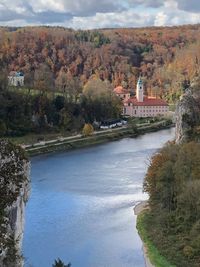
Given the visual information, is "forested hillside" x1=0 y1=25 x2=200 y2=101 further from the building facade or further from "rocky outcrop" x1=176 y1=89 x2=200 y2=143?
"rocky outcrop" x1=176 y1=89 x2=200 y2=143

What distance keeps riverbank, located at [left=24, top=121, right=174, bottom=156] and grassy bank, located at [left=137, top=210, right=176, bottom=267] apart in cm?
1519

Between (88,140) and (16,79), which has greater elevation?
(16,79)

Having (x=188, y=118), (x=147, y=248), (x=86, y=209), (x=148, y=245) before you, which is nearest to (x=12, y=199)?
(x=147, y=248)

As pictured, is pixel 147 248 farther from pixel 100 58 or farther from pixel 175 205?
pixel 100 58

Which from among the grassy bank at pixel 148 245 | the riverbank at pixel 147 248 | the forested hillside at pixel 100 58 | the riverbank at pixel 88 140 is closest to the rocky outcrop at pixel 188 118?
the riverbank at pixel 147 248

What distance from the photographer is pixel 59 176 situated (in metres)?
30.0

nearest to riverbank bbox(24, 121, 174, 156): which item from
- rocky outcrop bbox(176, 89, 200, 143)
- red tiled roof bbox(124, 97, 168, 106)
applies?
red tiled roof bbox(124, 97, 168, 106)

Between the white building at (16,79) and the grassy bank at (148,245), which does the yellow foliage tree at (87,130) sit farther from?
the grassy bank at (148,245)

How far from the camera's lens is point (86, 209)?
23359mm

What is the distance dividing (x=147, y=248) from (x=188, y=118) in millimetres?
11061

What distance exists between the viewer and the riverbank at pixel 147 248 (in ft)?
57.9

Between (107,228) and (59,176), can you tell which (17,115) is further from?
(107,228)

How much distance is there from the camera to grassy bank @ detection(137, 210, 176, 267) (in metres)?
17.6

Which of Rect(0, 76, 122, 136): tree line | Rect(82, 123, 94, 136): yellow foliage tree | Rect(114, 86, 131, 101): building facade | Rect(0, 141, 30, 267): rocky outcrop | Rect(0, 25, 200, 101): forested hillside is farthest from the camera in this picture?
Result: Rect(0, 25, 200, 101): forested hillside
